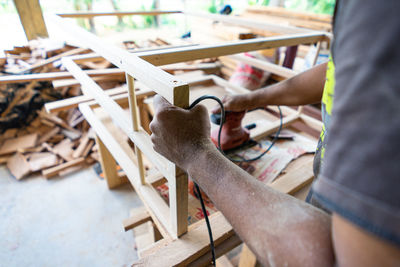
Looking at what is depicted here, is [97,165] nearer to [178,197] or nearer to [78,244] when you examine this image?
[78,244]

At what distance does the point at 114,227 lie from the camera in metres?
2.02

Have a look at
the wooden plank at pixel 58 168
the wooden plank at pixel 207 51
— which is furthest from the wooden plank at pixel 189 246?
the wooden plank at pixel 58 168

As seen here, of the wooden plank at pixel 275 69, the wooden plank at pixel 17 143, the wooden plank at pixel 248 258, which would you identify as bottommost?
the wooden plank at pixel 17 143

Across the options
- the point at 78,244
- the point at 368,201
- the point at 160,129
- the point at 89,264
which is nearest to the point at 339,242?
the point at 368,201

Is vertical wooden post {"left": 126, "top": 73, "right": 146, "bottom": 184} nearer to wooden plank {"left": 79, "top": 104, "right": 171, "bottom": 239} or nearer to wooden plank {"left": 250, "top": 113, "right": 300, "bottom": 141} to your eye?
wooden plank {"left": 79, "top": 104, "right": 171, "bottom": 239}

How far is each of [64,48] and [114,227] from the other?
2236 mm

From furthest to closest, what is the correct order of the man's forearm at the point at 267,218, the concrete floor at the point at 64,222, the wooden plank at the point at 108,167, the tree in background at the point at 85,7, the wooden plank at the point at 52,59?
the tree in background at the point at 85,7
the wooden plank at the point at 52,59
the wooden plank at the point at 108,167
the concrete floor at the point at 64,222
the man's forearm at the point at 267,218

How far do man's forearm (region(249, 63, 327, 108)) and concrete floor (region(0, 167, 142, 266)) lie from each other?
5.37 feet

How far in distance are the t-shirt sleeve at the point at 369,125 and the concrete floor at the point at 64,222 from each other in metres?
1.94

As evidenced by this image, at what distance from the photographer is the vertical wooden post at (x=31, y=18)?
286 centimetres

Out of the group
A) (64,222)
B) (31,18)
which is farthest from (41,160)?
(31,18)

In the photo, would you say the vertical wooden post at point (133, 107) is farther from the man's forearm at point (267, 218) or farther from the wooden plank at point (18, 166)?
the wooden plank at point (18, 166)

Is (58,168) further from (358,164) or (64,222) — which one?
(358,164)

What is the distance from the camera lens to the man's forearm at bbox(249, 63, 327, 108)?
0.92 meters
